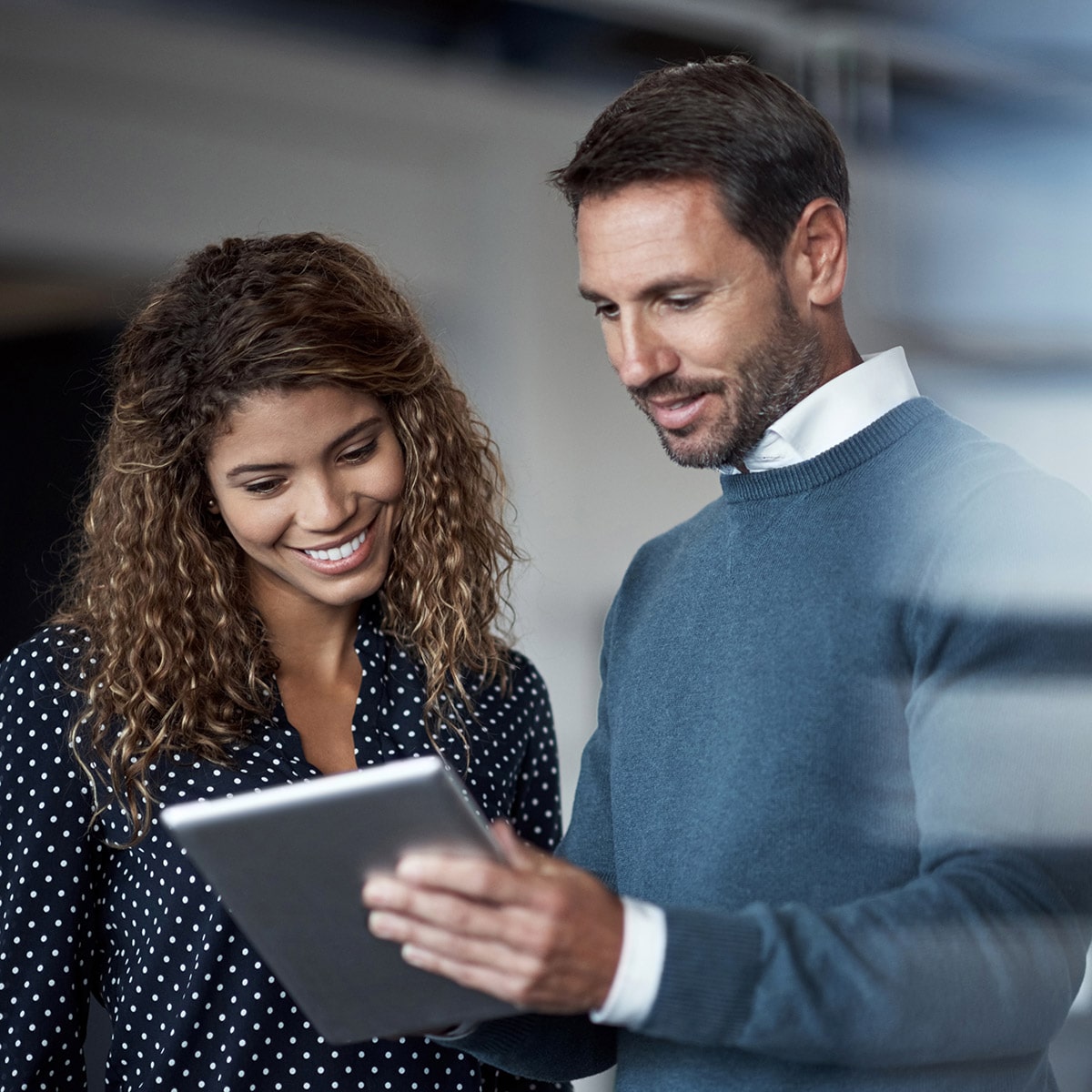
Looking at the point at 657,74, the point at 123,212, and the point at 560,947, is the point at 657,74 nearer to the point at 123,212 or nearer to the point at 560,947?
the point at 560,947

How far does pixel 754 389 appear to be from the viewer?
844 mm

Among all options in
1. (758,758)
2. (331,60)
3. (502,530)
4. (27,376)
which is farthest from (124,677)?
(331,60)

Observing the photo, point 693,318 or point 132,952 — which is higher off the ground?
point 693,318

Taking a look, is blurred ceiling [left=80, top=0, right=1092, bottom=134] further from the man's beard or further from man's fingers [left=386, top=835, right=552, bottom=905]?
man's fingers [left=386, top=835, right=552, bottom=905]

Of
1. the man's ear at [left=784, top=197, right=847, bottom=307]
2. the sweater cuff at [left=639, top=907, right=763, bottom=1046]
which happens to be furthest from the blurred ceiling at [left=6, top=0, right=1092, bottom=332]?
the sweater cuff at [left=639, top=907, right=763, bottom=1046]

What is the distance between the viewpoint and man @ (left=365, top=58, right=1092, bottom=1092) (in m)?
0.65

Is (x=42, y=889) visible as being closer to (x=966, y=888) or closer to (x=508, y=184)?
(x=966, y=888)

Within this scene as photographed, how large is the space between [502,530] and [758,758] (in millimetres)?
582

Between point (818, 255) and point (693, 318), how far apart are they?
0.10 metres

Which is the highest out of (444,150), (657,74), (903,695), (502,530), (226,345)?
(444,150)

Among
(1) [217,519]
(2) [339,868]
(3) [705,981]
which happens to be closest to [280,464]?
(1) [217,519]

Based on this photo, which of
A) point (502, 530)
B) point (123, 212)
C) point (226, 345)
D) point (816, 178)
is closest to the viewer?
Answer: point (816, 178)

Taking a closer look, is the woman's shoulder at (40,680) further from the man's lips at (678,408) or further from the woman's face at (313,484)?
the man's lips at (678,408)

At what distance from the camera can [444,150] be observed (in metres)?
2.47
